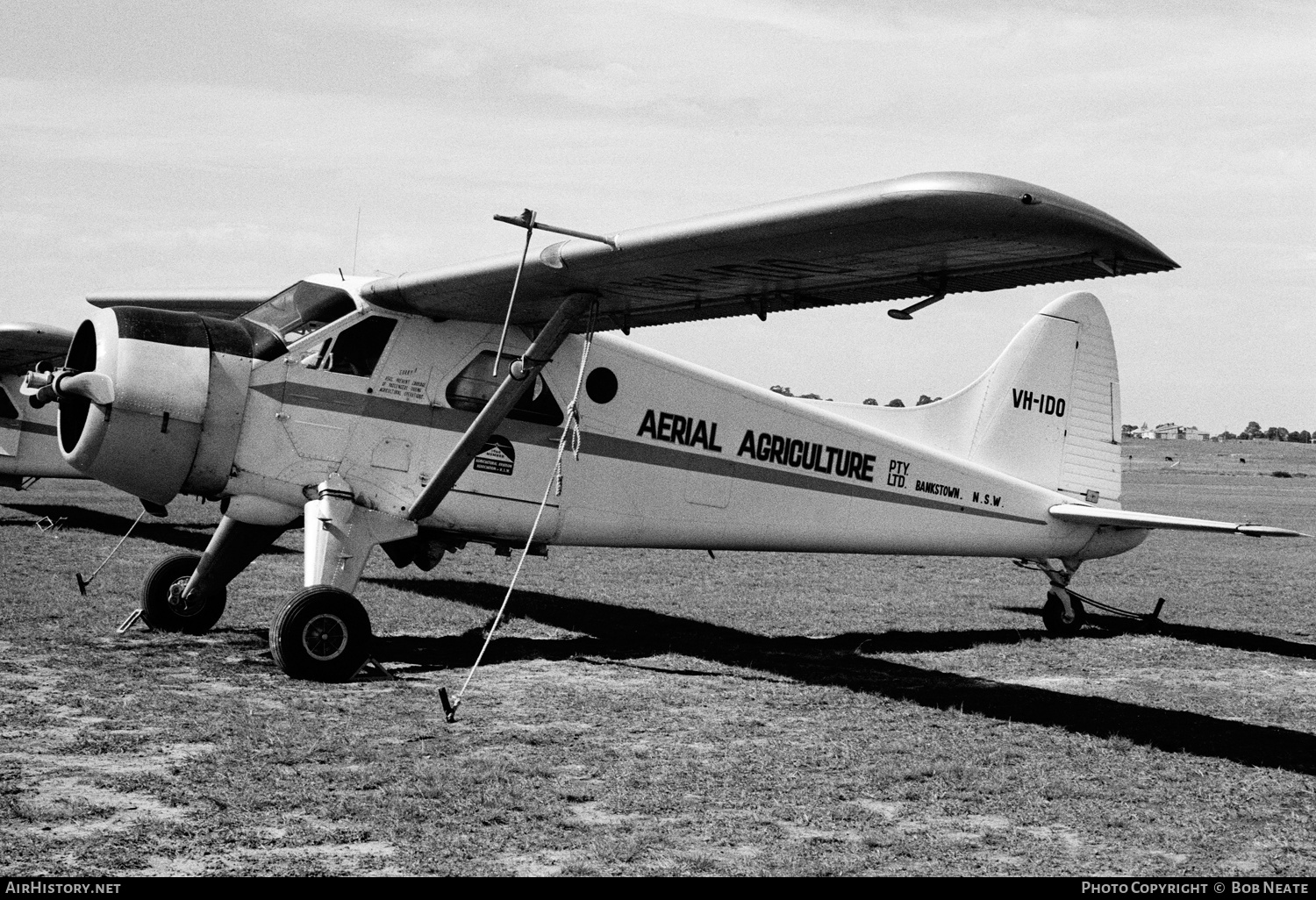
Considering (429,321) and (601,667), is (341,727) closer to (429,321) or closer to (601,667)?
(601,667)

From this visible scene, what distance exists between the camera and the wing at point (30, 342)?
18234mm

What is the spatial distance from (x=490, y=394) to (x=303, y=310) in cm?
154

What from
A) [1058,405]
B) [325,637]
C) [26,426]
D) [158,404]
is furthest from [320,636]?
[26,426]

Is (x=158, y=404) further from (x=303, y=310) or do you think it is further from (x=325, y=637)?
(x=325, y=637)

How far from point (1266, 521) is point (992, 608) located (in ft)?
76.7

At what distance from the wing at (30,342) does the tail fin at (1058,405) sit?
507 inches

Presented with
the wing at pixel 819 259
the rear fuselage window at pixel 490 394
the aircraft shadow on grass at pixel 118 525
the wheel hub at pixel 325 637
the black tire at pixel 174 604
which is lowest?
the aircraft shadow on grass at pixel 118 525

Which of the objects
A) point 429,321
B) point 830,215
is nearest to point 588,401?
point 429,321

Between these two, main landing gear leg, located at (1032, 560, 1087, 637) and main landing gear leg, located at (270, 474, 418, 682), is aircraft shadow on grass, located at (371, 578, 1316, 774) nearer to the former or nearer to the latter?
main landing gear leg, located at (1032, 560, 1087, 637)

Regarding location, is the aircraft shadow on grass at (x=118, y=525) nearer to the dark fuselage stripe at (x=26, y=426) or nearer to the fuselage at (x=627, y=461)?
the dark fuselage stripe at (x=26, y=426)

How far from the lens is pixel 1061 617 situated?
1237 cm

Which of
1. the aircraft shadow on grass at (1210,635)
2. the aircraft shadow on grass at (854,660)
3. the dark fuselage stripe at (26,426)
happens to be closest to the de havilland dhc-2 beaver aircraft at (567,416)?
the aircraft shadow on grass at (1210,635)

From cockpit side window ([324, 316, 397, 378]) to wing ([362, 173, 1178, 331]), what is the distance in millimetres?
178
